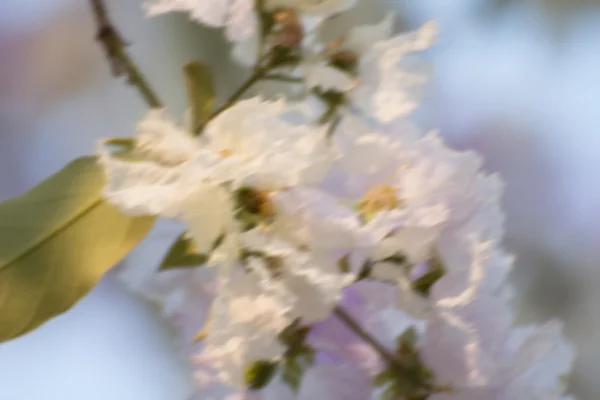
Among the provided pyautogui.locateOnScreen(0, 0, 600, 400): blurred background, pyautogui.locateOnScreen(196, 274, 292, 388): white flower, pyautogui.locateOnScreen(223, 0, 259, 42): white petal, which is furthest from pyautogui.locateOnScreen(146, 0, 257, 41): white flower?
pyautogui.locateOnScreen(0, 0, 600, 400): blurred background

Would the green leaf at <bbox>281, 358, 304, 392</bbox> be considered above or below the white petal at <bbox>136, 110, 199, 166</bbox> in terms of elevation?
below

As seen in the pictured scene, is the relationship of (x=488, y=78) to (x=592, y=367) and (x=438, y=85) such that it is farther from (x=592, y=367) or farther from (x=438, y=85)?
(x=592, y=367)

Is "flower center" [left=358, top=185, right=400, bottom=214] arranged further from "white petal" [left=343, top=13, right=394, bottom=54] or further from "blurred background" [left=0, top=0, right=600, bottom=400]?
"blurred background" [left=0, top=0, right=600, bottom=400]

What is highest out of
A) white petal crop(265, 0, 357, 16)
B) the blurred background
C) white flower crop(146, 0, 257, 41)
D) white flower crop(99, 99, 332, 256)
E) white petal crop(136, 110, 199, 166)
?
white flower crop(146, 0, 257, 41)

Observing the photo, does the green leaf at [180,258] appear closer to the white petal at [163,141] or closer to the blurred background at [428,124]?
the white petal at [163,141]

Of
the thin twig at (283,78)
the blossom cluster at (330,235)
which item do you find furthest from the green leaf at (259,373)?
the thin twig at (283,78)

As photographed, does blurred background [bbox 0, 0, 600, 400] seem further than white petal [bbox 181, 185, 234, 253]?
Yes

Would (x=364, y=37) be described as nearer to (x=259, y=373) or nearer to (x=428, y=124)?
(x=259, y=373)
